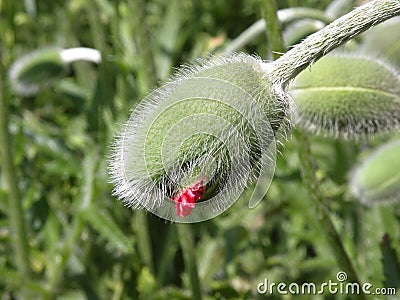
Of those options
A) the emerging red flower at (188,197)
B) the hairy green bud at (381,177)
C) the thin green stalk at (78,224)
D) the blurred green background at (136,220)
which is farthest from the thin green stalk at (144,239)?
the emerging red flower at (188,197)

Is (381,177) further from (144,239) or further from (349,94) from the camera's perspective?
(144,239)

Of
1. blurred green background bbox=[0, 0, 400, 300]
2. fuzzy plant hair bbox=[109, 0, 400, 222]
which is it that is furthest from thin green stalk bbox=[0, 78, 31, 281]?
fuzzy plant hair bbox=[109, 0, 400, 222]

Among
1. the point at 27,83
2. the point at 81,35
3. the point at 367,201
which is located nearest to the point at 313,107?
the point at 367,201

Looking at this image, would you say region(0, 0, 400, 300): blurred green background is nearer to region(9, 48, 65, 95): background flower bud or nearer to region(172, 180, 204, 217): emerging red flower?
region(9, 48, 65, 95): background flower bud

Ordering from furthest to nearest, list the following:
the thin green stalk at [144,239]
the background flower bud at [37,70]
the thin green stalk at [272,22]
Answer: the thin green stalk at [144,239]
the background flower bud at [37,70]
the thin green stalk at [272,22]

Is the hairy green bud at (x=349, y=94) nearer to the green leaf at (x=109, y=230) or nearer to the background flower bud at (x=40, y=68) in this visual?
the green leaf at (x=109, y=230)

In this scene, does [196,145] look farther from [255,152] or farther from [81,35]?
[81,35]

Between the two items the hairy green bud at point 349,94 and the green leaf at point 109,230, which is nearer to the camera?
the hairy green bud at point 349,94
